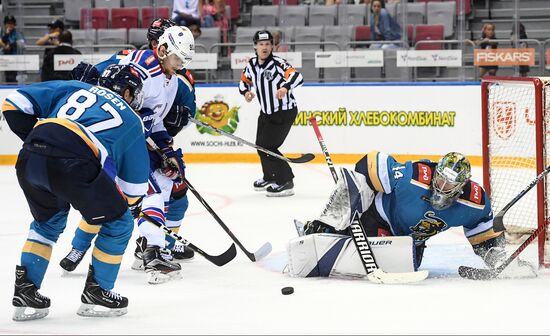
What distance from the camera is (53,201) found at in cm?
377

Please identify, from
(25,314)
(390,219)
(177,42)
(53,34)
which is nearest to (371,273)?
(390,219)

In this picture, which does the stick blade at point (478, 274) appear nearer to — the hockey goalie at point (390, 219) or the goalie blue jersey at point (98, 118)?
the hockey goalie at point (390, 219)

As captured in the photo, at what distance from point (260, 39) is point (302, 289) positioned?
403cm

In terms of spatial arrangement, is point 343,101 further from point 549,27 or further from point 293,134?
point 549,27

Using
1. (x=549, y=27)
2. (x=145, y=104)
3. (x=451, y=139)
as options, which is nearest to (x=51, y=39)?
(x=451, y=139)

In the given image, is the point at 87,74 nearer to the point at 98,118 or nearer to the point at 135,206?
the point at 135,206

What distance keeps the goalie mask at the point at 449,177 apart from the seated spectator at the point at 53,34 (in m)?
6.79

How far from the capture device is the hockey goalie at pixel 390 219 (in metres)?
4.44

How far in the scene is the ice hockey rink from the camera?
12.2 ft

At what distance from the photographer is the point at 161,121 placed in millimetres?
5094

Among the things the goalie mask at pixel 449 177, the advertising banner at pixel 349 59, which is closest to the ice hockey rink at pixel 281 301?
the goalie mask at pixel 449 177

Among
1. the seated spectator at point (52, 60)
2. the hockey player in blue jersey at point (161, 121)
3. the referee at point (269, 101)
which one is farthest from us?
the seated spectator at point (52, 60)

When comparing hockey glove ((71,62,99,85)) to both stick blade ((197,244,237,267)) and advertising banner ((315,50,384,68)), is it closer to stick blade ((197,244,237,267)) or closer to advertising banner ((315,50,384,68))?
stick blade ((197,244,237,267))

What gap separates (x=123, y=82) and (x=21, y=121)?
1.36 ft
